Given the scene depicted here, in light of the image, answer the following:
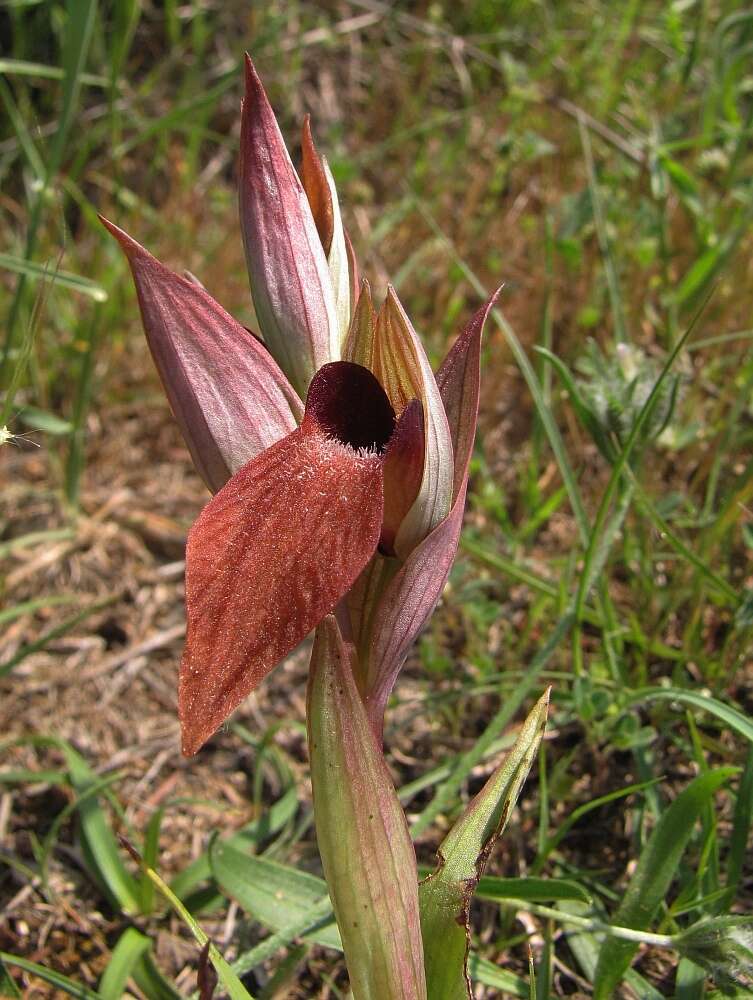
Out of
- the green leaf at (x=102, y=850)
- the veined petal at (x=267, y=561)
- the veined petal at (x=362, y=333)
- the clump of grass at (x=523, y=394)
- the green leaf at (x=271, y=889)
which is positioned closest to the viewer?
the veined petal at (x=267, y=561)

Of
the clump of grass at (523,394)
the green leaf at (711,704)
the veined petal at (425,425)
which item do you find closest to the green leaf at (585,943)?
the clump of grass at (523,394)

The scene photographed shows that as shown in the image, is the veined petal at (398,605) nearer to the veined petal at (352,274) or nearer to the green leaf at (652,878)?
the veined petal at (352,274)

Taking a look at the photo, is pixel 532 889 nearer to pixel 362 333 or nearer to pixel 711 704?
pixel 711 704

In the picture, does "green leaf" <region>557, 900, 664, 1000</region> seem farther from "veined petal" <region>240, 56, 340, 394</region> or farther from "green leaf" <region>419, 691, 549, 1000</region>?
"veined petal" <region>240, 56, 340, 394</region>

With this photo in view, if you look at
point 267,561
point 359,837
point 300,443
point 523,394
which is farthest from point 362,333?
point 523,394

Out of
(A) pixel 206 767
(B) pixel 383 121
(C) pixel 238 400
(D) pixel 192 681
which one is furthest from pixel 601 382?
(B) pixel 383 121

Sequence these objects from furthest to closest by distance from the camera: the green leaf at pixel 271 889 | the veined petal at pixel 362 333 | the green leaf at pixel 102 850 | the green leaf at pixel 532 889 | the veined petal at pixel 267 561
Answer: the green leaf at pixel 102 850
the green leaf at pixel 271 889
the green leaf at pixel 532 889
the veined petal at pixel 362 333
the veined petal at pixel 267 561

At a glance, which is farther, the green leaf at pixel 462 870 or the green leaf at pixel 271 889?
the green leaf at pixel 271 889
